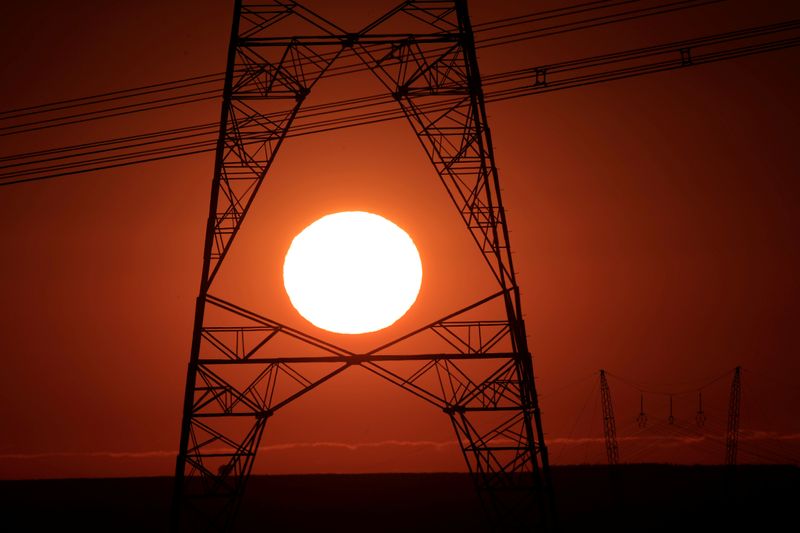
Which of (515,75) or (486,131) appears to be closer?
(486,131)

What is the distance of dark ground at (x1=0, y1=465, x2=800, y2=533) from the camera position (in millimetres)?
21141

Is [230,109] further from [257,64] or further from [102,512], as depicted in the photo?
[102,512]

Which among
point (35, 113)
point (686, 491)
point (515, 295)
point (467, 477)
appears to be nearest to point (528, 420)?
point (515, 295)

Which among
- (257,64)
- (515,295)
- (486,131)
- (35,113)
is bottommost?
(515,295)

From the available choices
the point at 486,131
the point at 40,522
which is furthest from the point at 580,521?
the point at 40,522

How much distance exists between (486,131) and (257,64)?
582cm

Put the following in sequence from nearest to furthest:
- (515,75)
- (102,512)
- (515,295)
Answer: (515,295) < (515,75) < (102,512)

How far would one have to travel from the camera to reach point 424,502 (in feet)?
74.2

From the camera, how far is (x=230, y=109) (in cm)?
1702

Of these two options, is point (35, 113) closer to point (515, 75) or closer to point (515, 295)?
point (515, 75)

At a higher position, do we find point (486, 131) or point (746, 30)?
point (746, 30)

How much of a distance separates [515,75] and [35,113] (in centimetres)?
1595

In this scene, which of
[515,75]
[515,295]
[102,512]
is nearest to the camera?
[515,295]

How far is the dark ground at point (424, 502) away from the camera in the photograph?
21.1 m
